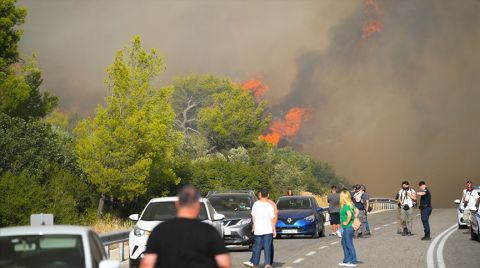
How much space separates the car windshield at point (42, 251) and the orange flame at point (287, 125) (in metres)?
119

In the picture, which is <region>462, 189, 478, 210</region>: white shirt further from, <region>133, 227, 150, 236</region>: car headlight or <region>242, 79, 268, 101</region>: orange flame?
<region>242, 79, 268, 101</region>: orange flame

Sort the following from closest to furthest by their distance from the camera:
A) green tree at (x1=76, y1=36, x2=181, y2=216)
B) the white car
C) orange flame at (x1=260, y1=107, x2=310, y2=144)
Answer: the white car, green tree at (x1=76, y1=36, x2=181, y2=216), orange flame at (x1=260, y1=107, x2=310, y2=144)

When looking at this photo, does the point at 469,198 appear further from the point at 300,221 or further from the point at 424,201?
the point at 300,221

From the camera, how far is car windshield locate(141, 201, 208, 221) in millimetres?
19734

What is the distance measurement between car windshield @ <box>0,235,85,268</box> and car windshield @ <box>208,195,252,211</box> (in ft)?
56.3

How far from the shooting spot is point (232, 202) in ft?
89.2

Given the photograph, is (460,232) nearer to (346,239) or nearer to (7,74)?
(346,239)

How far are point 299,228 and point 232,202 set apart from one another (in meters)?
4.15

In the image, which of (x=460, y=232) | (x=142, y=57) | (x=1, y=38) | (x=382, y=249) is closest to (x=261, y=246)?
(x=382, y=249)

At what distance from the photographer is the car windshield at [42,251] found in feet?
30.7

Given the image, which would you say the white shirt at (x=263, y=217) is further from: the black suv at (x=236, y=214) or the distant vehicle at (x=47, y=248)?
the distant vehicle at (x=47, y=248)

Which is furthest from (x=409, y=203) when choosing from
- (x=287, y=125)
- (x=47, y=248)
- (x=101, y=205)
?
(x=287, y=125)

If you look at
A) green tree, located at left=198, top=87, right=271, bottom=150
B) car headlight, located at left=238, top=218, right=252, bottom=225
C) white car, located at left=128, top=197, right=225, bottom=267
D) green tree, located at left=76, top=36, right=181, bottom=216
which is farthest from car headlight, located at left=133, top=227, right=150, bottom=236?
green tree, located at left=198, top=87, right=271, bottom=150

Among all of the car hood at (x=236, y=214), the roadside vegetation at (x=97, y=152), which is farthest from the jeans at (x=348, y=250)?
the roadside vegetation at (x=97, y=152)
